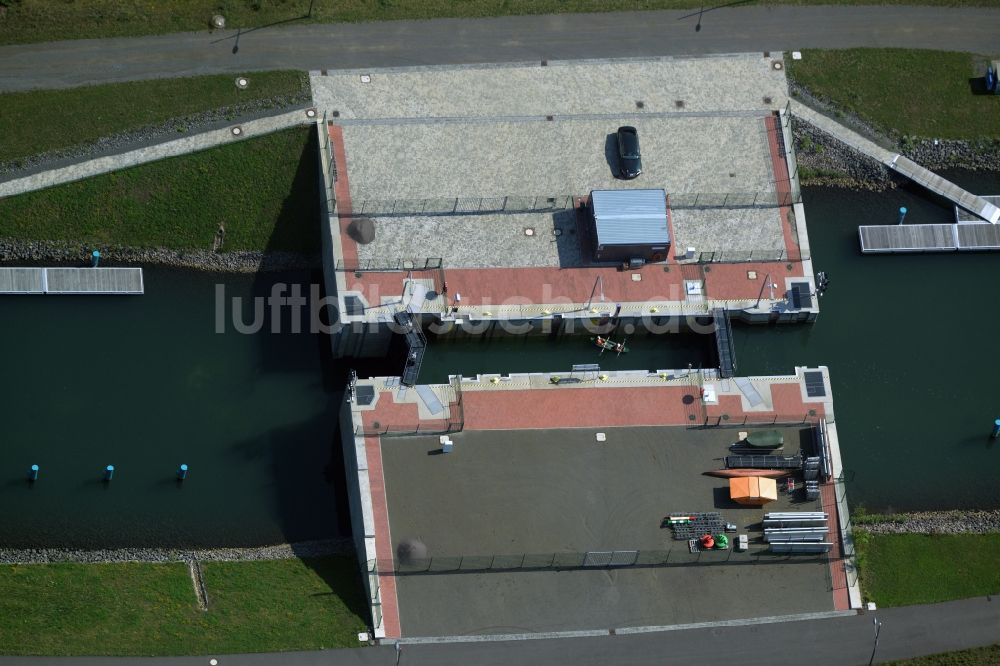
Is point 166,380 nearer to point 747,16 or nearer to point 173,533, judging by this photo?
point 173,533

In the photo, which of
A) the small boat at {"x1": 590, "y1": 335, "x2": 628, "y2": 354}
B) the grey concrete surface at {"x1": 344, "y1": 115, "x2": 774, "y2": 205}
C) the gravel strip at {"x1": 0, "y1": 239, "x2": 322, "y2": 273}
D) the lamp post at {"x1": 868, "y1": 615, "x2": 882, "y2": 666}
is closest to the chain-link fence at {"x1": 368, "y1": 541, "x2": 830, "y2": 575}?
the lamp post at {"x1": 868, "y1": 615, "x2": 882, "y2": 666}

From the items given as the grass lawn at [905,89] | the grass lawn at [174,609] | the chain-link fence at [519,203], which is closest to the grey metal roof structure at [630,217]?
the chain-link fence at [519,203]

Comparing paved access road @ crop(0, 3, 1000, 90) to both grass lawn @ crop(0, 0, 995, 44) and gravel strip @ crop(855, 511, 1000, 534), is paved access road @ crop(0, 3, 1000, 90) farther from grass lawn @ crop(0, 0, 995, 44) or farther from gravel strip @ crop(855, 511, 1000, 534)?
gravel strip @ crop(855, 511, 1000, 534)

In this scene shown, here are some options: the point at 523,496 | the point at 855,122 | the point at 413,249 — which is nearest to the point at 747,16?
the point at 855,122

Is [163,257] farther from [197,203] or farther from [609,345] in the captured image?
[609,345]

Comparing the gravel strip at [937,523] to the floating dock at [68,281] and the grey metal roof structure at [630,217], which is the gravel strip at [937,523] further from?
the floating dock at [68,281]
